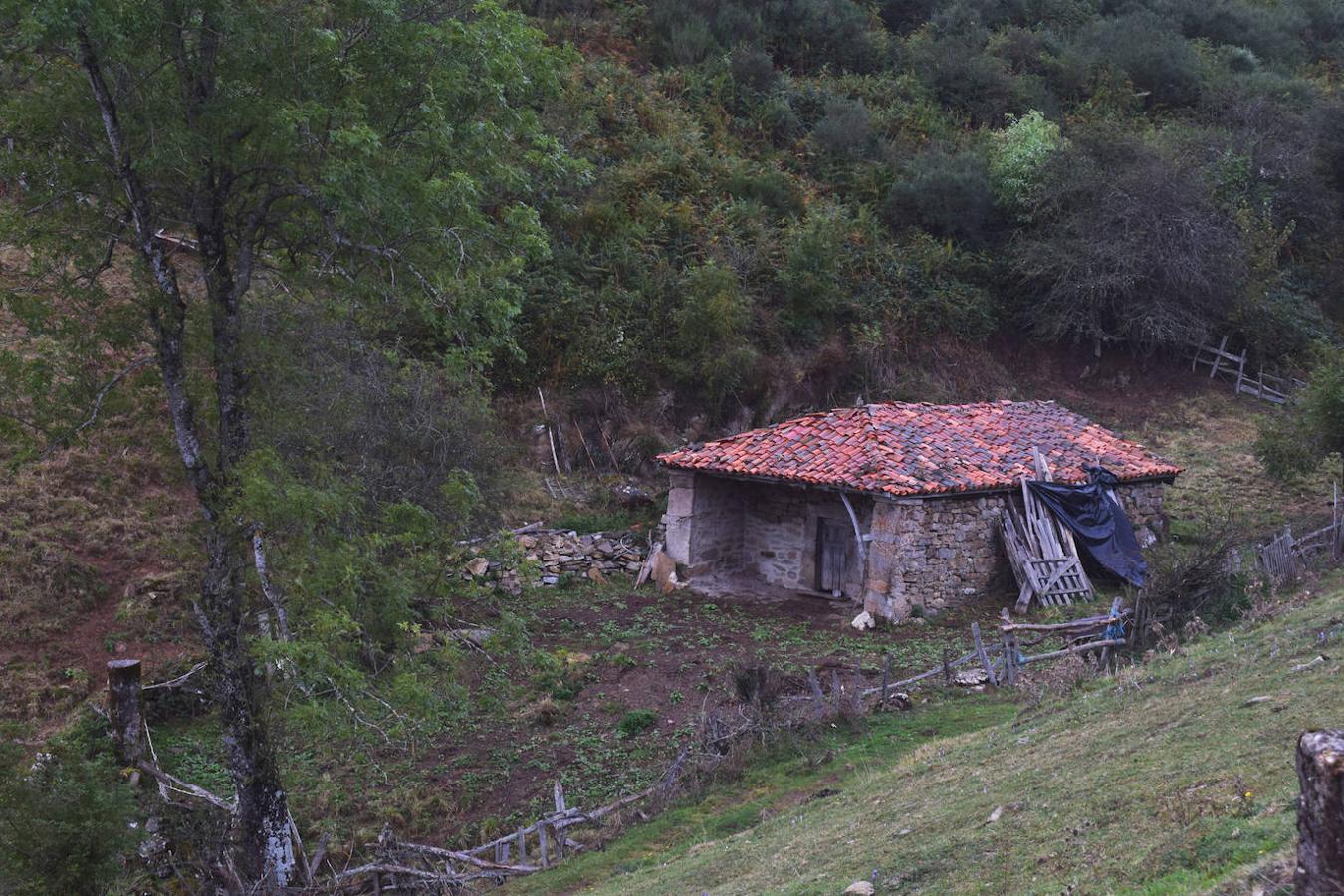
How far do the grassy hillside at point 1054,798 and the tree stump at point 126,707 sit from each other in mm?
4394

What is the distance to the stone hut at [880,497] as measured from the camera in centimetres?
1941

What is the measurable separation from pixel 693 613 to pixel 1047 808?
12914 millimetres

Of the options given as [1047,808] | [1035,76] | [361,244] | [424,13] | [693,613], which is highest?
[1035,76]

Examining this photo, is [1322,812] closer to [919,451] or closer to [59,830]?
[59,830]

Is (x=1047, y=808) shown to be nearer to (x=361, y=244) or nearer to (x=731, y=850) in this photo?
(x=731, y=850)

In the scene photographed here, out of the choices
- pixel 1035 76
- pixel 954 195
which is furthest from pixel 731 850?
pixel 1035 76

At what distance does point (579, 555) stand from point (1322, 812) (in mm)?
19315

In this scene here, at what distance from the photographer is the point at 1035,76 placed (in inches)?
1702

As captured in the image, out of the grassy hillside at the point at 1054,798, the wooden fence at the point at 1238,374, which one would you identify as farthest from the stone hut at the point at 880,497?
the wooden fence at the point at 1238,374

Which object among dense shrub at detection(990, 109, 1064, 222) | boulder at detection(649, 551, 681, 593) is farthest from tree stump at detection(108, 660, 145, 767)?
dense shrub at detection(990, 109, 1064, 222)

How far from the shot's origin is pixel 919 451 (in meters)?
20.8

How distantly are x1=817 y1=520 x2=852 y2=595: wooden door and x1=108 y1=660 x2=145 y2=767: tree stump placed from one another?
12947mm

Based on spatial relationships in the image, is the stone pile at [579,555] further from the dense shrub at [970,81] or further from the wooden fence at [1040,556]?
the dense shrub at [970,81]

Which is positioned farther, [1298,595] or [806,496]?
[806,496]
